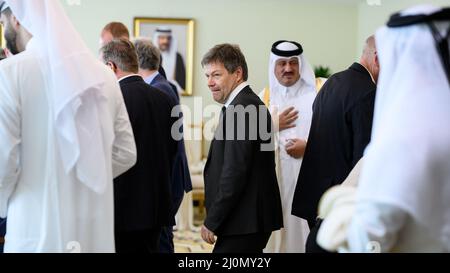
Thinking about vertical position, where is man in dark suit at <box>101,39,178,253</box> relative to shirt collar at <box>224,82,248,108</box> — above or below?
below

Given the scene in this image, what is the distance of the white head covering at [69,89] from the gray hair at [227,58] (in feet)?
2.57

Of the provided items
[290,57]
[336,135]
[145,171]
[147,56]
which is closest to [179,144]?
[147,56]

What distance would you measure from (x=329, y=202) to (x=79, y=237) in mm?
1023

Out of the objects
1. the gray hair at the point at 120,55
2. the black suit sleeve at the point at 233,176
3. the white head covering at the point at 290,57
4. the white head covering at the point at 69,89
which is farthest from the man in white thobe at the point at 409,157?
the white head covering at the point at 290,57

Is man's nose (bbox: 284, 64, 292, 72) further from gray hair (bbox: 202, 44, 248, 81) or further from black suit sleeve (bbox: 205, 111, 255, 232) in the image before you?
black suit sleeve (bbox: 205, 111, 255, 232)

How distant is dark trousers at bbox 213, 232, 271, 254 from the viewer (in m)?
2.54

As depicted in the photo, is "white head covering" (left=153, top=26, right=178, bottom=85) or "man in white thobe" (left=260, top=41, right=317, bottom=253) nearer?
"man in white thobe" (left=260, top=41, right=317, bottom=253)

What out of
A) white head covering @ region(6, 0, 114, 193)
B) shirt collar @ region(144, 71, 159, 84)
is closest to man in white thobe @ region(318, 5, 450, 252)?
white head covering @ region(6, 0, 114, 193)

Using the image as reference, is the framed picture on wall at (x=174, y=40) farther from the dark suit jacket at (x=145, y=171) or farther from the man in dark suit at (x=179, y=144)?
the dark suit jacket at (x=145, y=171)

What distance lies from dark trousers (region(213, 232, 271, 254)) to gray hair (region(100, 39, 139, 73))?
3.12ft

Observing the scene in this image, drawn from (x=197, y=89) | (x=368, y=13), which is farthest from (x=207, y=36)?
(x=368, y=13)

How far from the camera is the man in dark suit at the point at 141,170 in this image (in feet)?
8.89
